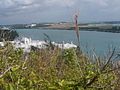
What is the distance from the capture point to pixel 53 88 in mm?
2537

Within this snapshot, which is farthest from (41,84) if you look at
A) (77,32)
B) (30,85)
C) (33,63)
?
(33,63)

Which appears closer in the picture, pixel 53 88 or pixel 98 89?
pixel 53 88

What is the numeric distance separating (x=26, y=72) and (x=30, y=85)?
0.64 m

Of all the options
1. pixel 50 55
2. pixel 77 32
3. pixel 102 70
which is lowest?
pixel 50 55

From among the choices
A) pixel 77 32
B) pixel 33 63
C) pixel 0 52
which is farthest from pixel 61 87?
pixel 33 63

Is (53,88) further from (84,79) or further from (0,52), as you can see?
(0,52)

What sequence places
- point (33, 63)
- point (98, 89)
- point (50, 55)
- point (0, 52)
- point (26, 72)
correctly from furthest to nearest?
point (50, 55), point (33, 63), point (0, 52), point (26, 72), point (98, 89)

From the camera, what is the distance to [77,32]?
7.42 ft

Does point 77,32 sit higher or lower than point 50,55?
higher

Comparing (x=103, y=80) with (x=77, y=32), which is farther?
(x=103, y=80)

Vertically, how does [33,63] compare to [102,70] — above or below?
below

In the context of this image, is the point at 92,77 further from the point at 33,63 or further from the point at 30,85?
the point at 33,63

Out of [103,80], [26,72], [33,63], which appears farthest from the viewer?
[33,63]

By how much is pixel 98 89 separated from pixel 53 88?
0.36 meters
